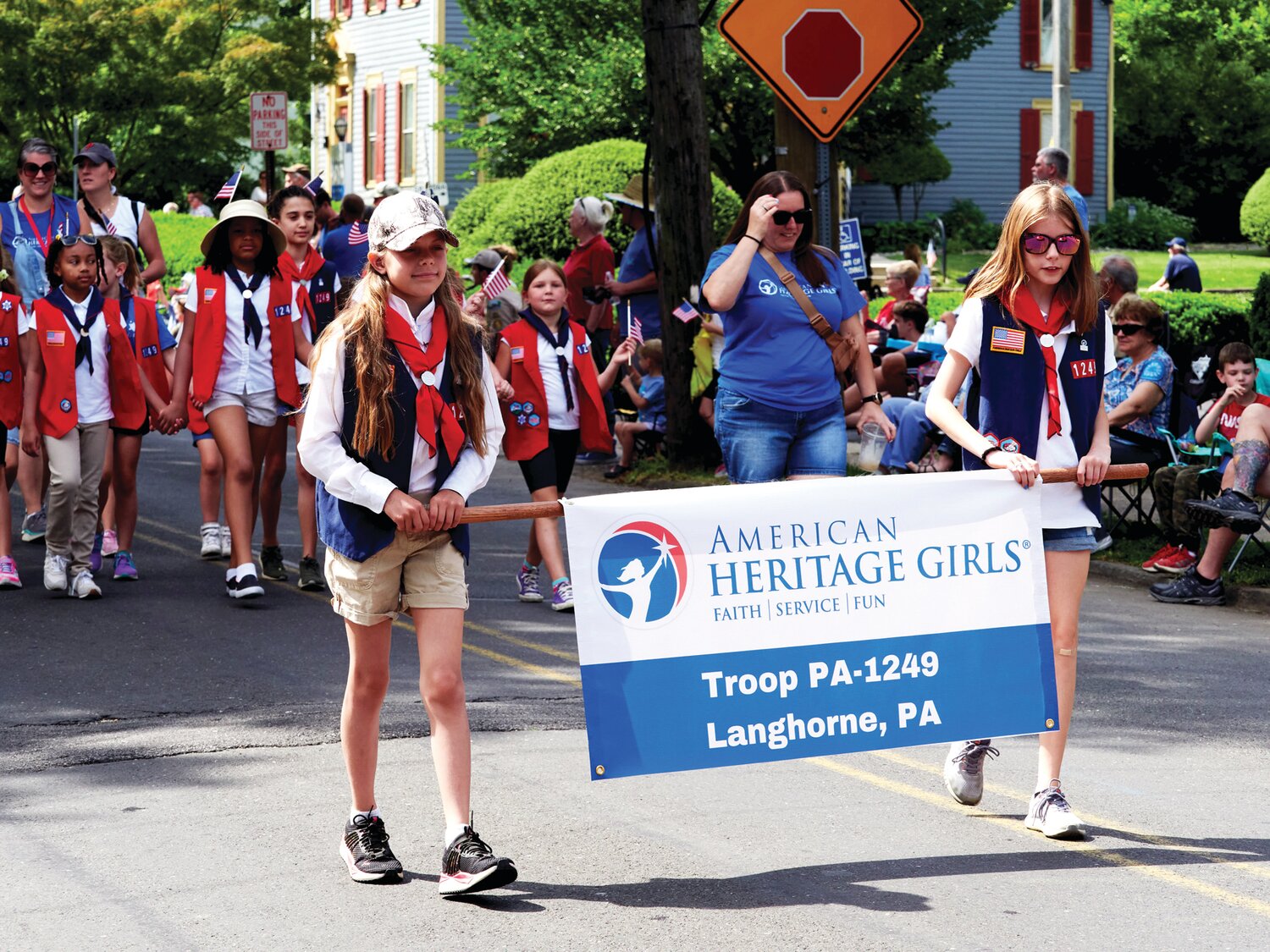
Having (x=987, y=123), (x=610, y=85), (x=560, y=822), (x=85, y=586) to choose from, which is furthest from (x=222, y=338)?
(x=987, y=123)

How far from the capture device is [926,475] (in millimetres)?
5840

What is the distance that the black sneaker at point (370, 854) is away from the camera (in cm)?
553

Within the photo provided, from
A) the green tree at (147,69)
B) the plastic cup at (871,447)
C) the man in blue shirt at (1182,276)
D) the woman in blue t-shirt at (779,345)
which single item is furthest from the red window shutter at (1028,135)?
the woman in blue t-shirt at (779,345)

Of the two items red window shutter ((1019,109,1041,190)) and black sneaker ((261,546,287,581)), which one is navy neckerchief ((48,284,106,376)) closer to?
black sneaker ((261,546,287,581))

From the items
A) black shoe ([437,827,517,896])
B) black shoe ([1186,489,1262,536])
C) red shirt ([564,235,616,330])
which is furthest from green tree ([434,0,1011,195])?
black shoe ([437,827,517,896])

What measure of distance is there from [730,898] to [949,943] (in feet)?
2.21

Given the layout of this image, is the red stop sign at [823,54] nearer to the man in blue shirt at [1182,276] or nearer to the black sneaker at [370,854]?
the black sneaker at [370,854]

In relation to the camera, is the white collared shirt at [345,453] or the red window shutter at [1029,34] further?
the red window shutter at [1029,34]

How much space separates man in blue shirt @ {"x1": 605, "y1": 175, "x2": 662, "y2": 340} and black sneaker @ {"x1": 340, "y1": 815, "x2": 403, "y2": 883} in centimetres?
1083

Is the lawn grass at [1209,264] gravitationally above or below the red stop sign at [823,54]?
below

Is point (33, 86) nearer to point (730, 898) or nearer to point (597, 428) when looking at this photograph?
point (597, 428)

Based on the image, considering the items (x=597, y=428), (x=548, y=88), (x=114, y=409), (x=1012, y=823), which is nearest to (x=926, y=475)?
(x=1012, y=823)

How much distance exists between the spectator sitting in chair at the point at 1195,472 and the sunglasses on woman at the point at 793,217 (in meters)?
4.25

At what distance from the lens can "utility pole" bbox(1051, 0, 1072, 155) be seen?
65.2ft
